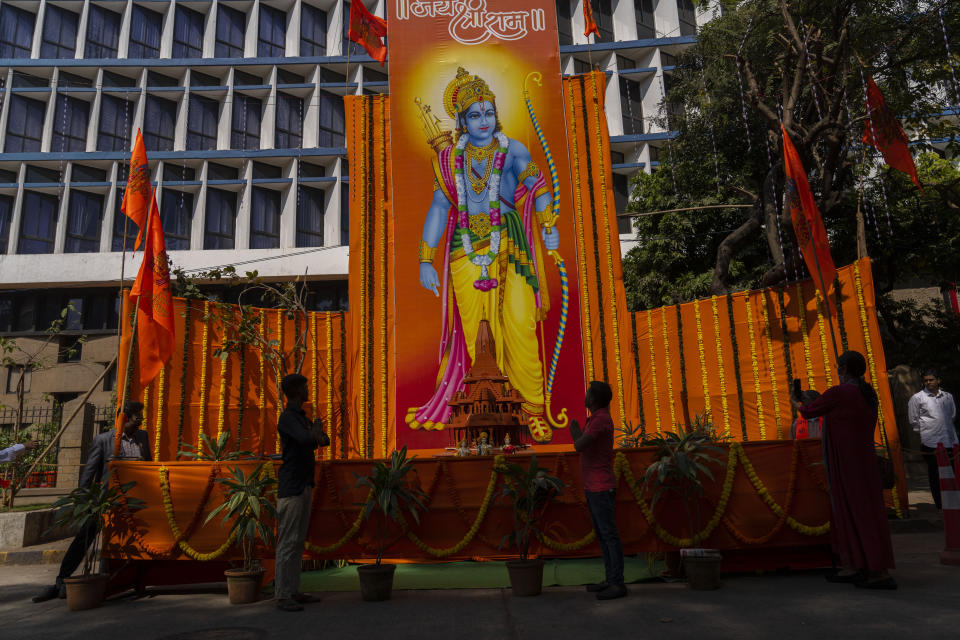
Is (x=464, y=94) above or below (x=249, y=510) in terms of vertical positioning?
above

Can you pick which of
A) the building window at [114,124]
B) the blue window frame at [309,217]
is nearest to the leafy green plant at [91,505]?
the blue window frame at [309,217]

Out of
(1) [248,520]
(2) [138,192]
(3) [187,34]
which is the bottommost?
(1) [248,520]

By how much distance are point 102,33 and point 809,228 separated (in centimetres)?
2485

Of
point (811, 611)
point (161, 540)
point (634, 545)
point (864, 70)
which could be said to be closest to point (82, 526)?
point (161, 540)

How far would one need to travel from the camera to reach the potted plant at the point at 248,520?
4449 millimetres

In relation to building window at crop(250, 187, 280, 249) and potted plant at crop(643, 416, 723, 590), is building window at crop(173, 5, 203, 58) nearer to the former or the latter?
building window at crop(250, 187, 280, 249)

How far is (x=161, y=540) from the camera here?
4.79 meters

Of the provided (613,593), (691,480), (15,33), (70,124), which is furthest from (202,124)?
(613,593)

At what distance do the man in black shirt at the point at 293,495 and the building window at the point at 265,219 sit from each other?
18.7m

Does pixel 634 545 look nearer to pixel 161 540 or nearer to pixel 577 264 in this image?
pixel 161 540

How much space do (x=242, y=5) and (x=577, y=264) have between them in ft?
67.7

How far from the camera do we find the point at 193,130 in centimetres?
2258

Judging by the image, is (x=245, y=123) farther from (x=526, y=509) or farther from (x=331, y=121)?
(x=526, y=509)

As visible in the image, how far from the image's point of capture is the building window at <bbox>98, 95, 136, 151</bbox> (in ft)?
72.4
